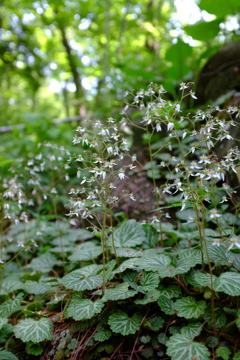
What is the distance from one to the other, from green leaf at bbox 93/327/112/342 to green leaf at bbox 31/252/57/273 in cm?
96

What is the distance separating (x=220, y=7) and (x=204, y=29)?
1.67ft

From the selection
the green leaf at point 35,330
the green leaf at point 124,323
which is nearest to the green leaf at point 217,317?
the green leaf at point 124,323

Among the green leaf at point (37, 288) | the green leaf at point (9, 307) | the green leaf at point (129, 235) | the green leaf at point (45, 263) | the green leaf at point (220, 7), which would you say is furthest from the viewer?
the green leaf at point (220, 7)

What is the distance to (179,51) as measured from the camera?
12.7 ft

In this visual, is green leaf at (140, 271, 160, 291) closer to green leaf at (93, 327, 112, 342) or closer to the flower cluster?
green leaf at (93, 327, 112, 342)

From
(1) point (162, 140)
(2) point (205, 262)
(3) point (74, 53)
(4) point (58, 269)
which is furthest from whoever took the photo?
(3) point (74, 53)

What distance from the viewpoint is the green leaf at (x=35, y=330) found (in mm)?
1441

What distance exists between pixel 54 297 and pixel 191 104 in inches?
115

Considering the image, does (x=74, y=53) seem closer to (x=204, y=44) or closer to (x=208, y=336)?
(x=204, y=44)

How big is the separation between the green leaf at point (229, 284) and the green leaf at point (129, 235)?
0.70 m

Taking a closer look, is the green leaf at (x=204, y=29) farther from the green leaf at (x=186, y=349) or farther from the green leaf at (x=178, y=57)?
the green leaf at (x=186, y=349)

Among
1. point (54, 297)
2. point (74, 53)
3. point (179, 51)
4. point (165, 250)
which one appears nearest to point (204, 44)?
point (179, 51)

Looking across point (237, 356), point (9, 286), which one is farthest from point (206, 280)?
point (9, 286)

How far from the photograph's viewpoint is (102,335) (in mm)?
1404
